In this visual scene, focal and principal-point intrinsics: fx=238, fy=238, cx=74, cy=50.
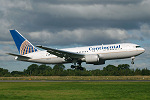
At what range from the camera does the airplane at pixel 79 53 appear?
47.1 metres

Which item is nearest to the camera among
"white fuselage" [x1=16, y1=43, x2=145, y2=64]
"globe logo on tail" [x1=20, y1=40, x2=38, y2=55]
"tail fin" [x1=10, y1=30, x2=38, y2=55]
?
"white fuselage" [x1=16, y1=43, x2=145, y2=64]

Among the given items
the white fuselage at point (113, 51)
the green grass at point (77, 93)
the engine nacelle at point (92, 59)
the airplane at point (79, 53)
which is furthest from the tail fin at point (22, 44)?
the green grass at point (77, 93)

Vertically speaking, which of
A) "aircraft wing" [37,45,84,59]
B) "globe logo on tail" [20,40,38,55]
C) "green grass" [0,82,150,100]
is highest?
"globe logo on tail" [20,40,38,55]

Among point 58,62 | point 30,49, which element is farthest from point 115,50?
point 30,49

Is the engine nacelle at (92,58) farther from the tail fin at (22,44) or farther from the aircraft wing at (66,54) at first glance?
the tail fin at (22,44)

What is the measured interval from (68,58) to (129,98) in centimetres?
3256

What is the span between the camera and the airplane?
47062 mm

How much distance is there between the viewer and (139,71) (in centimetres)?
6688

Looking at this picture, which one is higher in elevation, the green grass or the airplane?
the airplane

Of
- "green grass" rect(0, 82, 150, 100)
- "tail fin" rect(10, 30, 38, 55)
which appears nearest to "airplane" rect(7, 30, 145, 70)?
"tail fin" rect(10, 30, 38, 55)

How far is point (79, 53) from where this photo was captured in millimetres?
51188

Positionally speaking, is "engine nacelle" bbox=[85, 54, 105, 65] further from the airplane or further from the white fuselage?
the white fuselage

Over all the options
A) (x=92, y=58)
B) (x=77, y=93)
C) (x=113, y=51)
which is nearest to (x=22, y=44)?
(x=92, y=58)

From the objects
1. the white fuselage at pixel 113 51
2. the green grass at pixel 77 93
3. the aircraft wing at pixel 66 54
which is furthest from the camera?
the aircraft wing at pixel 66 54
